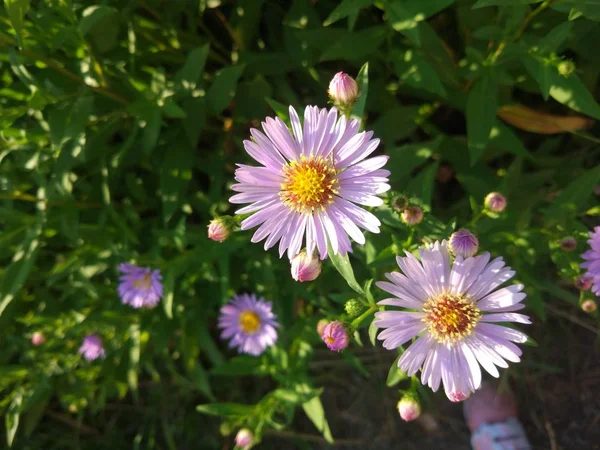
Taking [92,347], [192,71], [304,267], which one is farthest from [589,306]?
[92,347]

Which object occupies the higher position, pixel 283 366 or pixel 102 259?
pixel 102 259

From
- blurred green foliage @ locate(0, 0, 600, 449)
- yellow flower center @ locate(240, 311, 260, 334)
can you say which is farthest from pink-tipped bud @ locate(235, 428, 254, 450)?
yellow flower center @ locate(240, 311, 260, 334)

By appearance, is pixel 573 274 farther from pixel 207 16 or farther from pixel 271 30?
pixel 207 16

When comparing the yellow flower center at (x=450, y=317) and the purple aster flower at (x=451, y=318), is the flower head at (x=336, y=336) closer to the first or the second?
the purple aster flower at (x=451, y=318)

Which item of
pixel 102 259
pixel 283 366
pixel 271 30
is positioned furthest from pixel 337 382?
pixel 271 30

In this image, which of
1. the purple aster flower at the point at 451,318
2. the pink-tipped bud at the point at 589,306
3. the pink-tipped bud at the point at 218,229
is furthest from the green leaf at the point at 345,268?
the pink-tipped bud at the point at 589,306

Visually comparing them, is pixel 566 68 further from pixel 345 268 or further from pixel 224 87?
pixel 224 87
